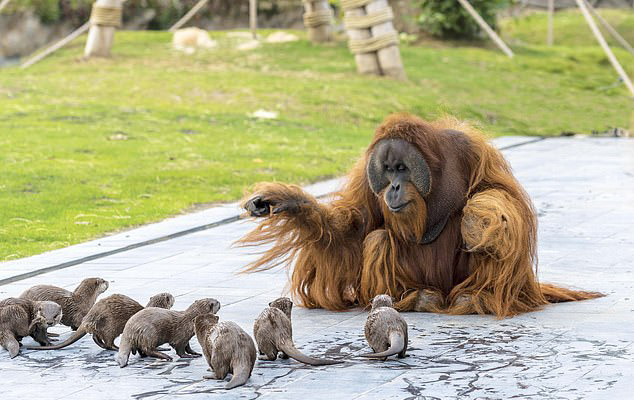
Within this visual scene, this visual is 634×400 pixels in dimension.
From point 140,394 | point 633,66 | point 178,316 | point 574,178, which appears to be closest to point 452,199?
point 178,316

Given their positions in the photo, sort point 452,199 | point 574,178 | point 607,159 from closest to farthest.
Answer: point 452,199, point 574,178, point 607,159

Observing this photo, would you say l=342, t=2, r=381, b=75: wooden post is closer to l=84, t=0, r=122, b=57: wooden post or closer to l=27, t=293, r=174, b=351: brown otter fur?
l=84, t=0, r=122, b=57: wooden post

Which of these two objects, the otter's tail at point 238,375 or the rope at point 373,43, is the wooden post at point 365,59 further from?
the otter's tail at point 238,375

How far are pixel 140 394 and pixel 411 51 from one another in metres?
16.2

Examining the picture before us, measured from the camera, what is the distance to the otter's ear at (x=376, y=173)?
18.1ft

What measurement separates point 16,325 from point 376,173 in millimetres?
1850

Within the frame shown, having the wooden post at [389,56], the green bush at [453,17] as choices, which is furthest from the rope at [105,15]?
the green bush at [453,17]

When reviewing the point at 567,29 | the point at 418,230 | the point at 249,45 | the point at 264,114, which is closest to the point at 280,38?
the point at 249,45

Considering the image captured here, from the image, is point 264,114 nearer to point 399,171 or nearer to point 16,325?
point 399,171

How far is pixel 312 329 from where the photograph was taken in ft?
17.4

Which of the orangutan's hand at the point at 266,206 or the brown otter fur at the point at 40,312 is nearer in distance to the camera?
the brown otter fur at the point at 40,312

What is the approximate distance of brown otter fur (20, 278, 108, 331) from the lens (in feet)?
17.1

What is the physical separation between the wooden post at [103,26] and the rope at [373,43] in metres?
3.79

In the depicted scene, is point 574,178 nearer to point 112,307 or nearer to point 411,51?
point 112,307
